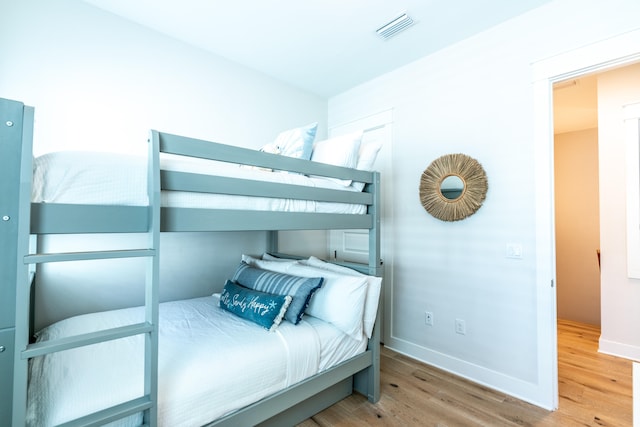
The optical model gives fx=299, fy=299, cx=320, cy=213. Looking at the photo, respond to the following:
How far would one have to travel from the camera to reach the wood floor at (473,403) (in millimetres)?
1779

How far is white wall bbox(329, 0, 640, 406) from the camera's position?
1.98 meters

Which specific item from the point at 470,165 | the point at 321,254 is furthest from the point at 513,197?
the point at 321,254

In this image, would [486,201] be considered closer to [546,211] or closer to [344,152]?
[546,211]

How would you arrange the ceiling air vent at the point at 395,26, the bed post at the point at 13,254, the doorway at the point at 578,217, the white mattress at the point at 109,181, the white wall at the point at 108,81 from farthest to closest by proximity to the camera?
the doorway at the point at 578,217, the ceiling air vent at the point at 395,26, the white wall at the point at 108,81, the white mattress at the point at 109,181, the bed post at the point at 13,254

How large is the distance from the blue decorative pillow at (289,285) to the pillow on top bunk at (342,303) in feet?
0.24

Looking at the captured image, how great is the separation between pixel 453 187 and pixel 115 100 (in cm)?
260

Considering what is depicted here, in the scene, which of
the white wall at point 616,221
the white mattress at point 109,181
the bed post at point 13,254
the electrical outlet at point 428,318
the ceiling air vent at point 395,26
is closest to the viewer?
the bed post at point 13,254

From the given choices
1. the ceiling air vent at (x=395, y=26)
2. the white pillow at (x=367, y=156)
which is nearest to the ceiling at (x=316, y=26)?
the ceiling air vent at (x=395, y=26)

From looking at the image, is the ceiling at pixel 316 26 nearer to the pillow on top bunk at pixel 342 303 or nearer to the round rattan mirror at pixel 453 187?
the round rattan mirror at pixel 453 187

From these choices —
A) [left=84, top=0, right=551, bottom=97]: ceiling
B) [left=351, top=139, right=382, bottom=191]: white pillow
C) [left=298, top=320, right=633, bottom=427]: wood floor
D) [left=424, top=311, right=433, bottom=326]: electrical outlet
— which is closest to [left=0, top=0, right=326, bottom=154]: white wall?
[left=84, top=0, right=551, bottom=97]: ceiling

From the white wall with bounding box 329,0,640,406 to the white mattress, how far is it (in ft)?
5.53

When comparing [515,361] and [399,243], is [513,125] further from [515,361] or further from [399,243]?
[515,361]

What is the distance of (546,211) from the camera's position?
192cm

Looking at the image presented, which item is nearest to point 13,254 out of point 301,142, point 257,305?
point 257,305
